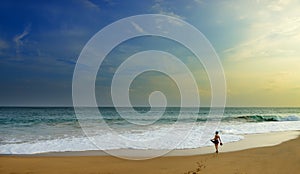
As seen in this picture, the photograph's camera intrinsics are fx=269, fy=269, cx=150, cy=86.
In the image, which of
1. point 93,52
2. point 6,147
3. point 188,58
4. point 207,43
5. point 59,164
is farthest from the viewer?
point 188,58

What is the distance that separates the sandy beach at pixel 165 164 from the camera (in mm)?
8922

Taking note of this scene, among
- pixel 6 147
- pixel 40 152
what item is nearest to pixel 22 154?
pixel 40 152

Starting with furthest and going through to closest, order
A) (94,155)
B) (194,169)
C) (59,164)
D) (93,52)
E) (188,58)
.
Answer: (188,58) < (93,52) < (94,155) < (59,164) < (194,169)

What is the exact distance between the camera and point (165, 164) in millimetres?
9906

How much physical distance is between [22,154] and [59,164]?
323cm

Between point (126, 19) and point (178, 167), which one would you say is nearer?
point (178, 167)

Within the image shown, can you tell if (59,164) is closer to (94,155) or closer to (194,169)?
(94,155)

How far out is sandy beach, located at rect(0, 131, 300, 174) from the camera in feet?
29.3

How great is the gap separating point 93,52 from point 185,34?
17.4 feet

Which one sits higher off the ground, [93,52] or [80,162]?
[93,52]

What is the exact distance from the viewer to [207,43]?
52.3ft

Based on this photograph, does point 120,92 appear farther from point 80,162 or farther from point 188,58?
point 80,162

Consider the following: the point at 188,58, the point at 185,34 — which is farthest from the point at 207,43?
the point at 188,58

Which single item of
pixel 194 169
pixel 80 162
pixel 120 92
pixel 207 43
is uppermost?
pixel 207 43
